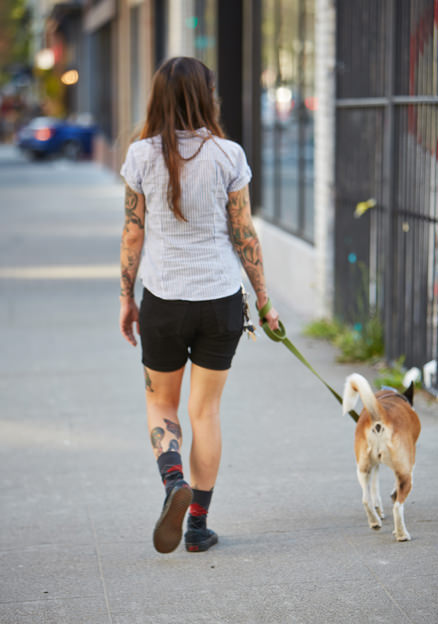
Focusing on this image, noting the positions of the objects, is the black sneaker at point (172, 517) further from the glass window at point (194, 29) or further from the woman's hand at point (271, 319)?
the glass window at point (194, 29)

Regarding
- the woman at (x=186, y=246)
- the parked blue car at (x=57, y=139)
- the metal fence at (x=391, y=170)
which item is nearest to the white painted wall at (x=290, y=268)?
the metal fence at (x=391, y=170)

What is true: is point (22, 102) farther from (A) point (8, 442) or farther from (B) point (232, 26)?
(A) point (8, 442)

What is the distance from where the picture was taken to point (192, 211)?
406 cm

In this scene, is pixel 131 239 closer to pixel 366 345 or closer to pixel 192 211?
pixel 192 211

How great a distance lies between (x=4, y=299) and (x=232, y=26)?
5.94 metres

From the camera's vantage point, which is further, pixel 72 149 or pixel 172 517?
pixel 72 149

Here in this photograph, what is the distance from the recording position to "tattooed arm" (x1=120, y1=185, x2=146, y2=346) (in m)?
4.18

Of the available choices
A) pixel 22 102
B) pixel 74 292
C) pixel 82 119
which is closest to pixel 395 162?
pixel 74 292

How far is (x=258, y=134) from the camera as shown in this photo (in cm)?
1351

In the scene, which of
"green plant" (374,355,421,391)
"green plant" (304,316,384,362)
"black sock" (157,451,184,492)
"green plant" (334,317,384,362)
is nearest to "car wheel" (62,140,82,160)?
"green plant" (304,316,384,362)

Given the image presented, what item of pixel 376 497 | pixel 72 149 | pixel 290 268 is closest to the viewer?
pixel 376 497

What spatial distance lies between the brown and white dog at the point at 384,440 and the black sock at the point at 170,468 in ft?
2.34

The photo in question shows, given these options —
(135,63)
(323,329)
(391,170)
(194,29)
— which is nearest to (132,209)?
(391,170)

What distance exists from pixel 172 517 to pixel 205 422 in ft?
1.60
